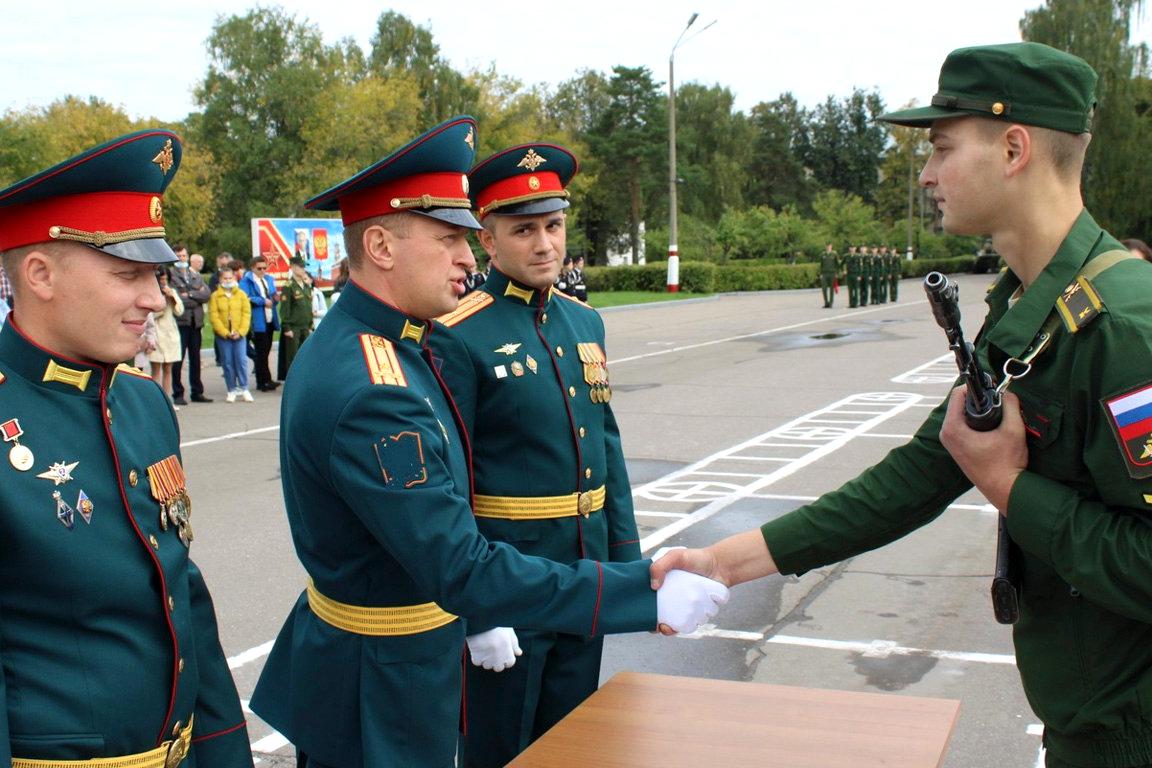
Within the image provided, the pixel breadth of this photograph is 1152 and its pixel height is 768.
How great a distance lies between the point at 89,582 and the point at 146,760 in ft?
1.24

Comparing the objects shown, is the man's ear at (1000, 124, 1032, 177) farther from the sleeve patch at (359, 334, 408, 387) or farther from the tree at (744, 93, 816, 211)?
the tree at (744, 93, 816, 211)

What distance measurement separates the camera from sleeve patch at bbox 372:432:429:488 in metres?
2.42

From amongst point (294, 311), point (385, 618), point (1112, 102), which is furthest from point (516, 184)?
point (1112, 102)

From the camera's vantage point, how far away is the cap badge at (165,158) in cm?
239

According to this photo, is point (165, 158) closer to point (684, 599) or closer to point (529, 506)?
point (684, 599)

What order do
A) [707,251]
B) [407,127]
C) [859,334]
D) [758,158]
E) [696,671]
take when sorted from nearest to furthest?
1. [696,671]
2. [859,334]
3. [707,251]
4. [407,127]
5. [758,158]

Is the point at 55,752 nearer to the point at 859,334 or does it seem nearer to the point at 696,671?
the point at 696,671

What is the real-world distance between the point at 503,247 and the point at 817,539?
1.60m

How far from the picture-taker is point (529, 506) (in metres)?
3.60

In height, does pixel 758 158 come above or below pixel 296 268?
above

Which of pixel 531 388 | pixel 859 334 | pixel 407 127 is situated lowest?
pixel 859 334

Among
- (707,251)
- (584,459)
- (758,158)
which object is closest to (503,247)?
(584,459)

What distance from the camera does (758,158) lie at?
3497 inches

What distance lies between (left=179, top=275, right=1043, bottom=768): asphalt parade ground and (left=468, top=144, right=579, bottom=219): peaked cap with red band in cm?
204
